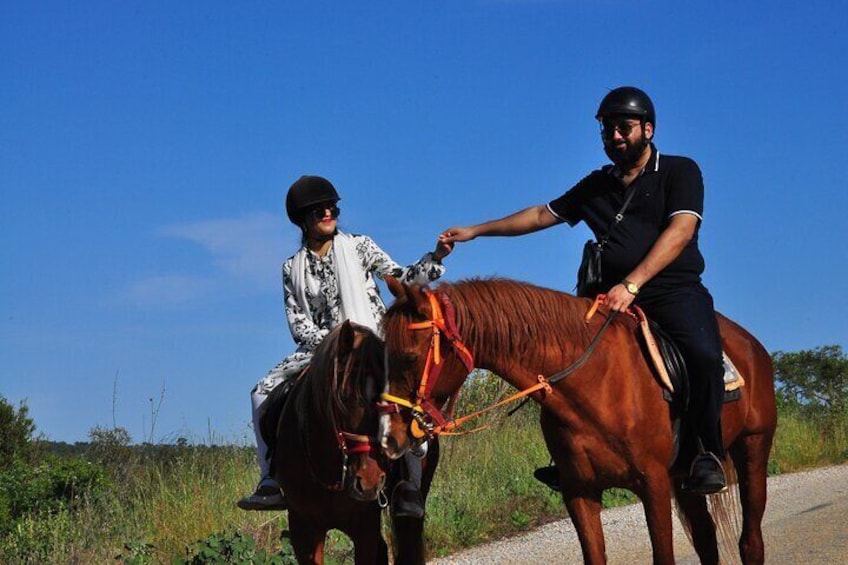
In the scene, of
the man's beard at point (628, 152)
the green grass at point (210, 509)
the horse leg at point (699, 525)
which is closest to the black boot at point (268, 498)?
the green grass at point (210, 509)

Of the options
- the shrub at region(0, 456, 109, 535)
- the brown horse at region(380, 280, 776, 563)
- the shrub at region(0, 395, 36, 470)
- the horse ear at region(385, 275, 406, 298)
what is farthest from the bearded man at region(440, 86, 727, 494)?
the shrub at region(0, 395, 36, 470)

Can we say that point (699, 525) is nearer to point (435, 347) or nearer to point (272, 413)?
point (272, 413)

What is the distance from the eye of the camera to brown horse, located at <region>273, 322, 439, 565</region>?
5.80 m

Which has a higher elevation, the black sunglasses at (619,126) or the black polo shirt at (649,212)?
the black sunglasses at (619,126)

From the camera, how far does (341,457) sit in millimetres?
6316

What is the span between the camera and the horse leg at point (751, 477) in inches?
298

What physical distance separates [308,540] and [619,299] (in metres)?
2.33

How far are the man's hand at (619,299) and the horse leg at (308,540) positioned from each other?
2.16 metres

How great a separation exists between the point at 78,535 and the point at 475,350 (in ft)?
17.4

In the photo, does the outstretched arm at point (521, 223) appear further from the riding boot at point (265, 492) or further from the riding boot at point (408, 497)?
the riding boot at point (265, 492)

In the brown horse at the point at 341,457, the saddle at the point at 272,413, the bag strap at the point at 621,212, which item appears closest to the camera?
the brown horse at the point at 341,457

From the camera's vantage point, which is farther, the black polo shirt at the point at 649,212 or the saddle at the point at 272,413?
the saddle at the point at 272,413

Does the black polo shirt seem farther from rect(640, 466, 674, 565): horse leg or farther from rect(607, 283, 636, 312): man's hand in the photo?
rect(640, 466, 674, 565): horse leg

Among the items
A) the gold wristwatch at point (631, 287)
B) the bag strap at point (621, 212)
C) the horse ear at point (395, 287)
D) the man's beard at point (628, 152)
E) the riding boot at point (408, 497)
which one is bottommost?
the riding boot at point (408, 497)
